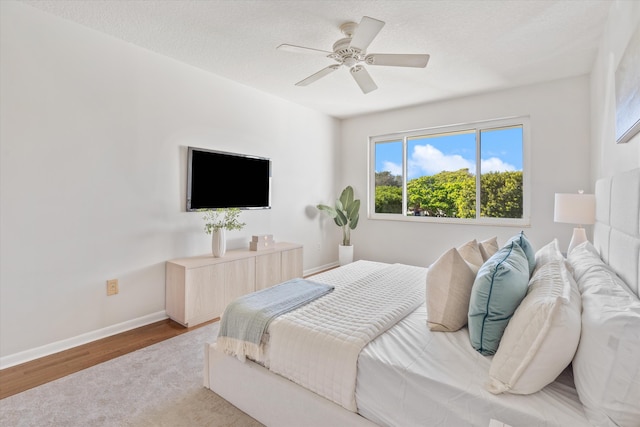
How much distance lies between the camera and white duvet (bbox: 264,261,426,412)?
1334 mm

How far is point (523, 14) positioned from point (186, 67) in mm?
3049

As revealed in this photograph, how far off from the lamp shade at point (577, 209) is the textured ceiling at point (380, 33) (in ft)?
4.50

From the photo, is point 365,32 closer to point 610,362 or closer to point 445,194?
point 610,362

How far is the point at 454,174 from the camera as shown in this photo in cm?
442

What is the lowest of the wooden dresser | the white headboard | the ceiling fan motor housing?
the wooden dresser

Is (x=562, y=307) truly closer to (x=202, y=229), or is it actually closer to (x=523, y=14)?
(x=523, y=14)

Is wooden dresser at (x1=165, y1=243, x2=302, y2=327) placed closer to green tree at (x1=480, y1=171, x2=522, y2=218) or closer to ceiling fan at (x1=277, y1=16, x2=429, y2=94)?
ceiling fan at (x1=277, y1=16, x2=429, y2=94)

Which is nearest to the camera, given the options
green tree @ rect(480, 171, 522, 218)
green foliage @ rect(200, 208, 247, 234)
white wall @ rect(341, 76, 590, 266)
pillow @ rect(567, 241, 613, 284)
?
pillow @ rect(567, 241, 613, 284)

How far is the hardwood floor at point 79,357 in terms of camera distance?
6.62ft

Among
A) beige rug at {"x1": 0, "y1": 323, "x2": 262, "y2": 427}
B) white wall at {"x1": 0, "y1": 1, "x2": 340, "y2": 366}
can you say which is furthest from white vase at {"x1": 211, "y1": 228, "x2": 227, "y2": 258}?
beige rug at {"x1": 0, "y1": 323, "x2": 262, "y2": 427}

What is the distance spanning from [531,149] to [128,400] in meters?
4.58

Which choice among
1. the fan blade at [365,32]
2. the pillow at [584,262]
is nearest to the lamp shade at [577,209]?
the pillow at [584,262]

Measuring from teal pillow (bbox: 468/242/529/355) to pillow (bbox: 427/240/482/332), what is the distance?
0.42 feet

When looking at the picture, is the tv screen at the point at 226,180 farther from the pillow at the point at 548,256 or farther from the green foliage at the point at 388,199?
the pillow at the point at 548,256
